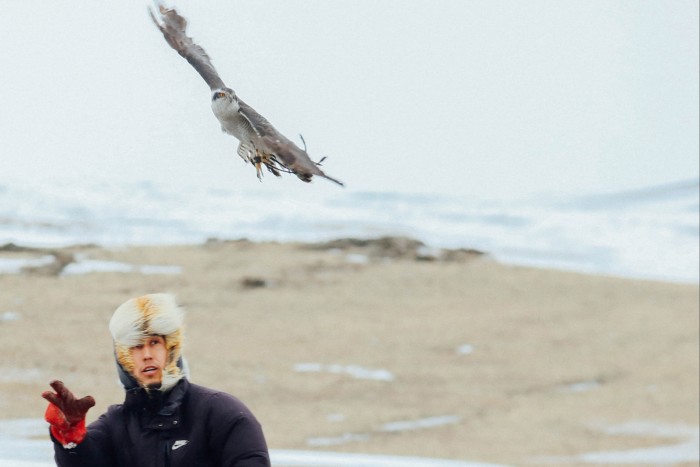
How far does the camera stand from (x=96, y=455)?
7.89 feet

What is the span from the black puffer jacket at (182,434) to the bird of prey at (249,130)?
503mm

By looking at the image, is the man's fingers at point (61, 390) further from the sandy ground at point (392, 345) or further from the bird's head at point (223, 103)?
the sandy ground at point (392, 345)

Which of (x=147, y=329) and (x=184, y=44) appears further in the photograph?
(x=184, y=44)

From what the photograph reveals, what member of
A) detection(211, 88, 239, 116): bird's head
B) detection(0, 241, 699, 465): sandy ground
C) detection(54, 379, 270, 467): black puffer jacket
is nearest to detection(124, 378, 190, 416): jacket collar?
detection(54, 379, 270, 467): black puffer jacket

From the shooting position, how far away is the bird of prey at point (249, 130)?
2193 mm

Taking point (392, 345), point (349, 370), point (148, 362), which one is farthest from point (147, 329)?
point (392, 345)

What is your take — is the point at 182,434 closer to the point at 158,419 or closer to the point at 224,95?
the point at 158,419

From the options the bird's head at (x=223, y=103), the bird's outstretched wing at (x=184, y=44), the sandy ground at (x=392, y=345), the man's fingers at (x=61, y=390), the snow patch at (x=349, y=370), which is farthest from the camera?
the snow patch at (x=349, y=370)

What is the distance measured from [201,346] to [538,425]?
3222 mm

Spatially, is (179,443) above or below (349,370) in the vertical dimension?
above

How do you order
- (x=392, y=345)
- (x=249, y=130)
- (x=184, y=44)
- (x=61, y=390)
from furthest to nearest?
(x=392, y=345)
(x=184, y=44)
(x=249, y=130)
(x=61, y=390)

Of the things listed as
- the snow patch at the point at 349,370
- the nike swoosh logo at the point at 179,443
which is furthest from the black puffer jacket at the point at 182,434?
the snow patch at the point at 349,370

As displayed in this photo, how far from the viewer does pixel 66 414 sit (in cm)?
227

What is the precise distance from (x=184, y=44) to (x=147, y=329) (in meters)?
0.92
